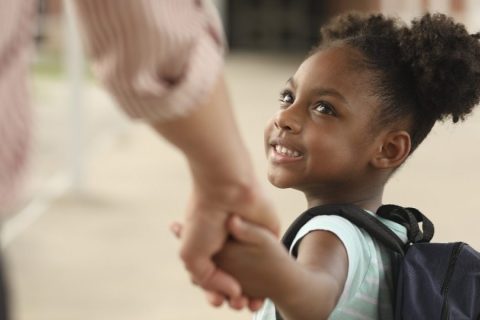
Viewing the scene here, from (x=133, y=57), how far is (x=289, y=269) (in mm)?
377

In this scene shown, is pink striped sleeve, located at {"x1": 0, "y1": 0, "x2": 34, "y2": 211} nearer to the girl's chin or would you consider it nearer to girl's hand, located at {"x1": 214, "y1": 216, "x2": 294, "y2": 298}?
girl's hand, located at {"x1": 214, "y1": 216, "x2": 294, "y2": 298}

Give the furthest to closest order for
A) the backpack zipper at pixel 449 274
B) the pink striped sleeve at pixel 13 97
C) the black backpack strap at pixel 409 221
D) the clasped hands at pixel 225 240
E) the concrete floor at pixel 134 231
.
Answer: the concrete floor at pixel 134 231, the black backpack strap at pixel 409 221, the backpack zipper at pixel 449 274, the clasped hands at pixel 225 240, the pink striped sleeve at pixel 13 97

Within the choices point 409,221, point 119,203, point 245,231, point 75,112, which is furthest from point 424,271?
point 75,112

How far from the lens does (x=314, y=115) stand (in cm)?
140

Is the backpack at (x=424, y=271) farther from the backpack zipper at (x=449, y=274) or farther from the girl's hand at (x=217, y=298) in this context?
the girl's hand at (x=217, y=298)

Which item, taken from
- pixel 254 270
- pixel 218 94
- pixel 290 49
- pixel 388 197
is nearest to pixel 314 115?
pixel 388 197

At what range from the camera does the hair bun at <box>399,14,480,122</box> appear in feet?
4.63

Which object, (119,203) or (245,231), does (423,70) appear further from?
(119,203)

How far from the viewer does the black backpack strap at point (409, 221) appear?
1383 mm

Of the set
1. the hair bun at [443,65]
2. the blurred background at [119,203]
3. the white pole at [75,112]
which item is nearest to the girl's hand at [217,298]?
the blurred background at [119,203]

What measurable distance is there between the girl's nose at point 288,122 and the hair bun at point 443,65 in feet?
0.60

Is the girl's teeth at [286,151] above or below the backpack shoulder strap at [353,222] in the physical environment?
above

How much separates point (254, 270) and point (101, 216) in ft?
12.0

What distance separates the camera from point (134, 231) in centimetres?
427
